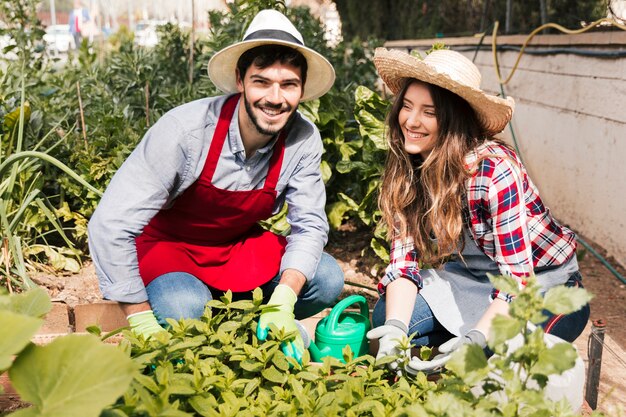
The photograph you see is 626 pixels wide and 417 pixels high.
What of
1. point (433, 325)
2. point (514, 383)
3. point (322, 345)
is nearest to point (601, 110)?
point (433, 325)

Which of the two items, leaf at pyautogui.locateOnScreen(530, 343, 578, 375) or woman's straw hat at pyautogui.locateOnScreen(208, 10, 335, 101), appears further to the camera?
woman's straw hat at pyautogui.locateOnScreen(208, 10, 335, 101)

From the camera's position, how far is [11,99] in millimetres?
3490

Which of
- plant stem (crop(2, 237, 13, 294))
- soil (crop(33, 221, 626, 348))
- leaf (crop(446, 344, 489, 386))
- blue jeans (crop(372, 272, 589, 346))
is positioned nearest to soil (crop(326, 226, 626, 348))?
soil (crop(33, 221, 626, 348))

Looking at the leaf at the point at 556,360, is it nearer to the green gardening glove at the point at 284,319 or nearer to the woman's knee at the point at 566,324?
the green gardening glove at the point at 284,319

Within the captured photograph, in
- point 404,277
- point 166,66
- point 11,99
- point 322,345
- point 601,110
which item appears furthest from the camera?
point 166,66

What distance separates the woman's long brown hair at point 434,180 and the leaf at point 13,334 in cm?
142

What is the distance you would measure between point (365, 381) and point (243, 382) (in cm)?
27

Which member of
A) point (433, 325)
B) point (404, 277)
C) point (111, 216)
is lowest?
point (433, 325)

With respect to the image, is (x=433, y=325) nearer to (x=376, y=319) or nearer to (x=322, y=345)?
(x=376, y=319)

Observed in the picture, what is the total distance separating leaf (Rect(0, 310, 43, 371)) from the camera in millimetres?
898

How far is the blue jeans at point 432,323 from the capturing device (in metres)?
2.16

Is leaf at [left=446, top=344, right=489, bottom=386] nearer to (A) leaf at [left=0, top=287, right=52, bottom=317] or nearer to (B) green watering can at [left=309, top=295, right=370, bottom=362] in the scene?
(A) leaf at [left=0, top=287, right=52, bottom=317]

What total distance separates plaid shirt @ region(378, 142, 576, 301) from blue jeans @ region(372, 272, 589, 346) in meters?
0.10

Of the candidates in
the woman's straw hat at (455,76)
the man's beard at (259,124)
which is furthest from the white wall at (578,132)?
the man's beard at (259,124)
